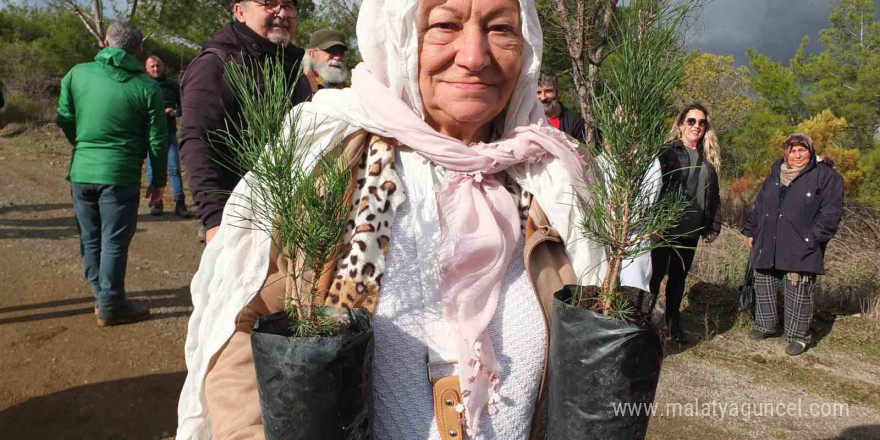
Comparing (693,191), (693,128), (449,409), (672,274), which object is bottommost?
(672,274)

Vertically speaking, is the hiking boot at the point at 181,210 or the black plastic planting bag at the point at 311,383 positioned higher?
the black plastic planting bag at the point at 311,383

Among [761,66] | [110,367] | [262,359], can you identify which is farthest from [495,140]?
[761,66]

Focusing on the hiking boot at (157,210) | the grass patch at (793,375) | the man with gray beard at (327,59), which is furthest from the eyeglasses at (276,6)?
the hiking boot at (157,210)

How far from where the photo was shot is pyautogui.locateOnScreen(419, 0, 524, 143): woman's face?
4.48 ft

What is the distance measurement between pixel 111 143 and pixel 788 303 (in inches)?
244

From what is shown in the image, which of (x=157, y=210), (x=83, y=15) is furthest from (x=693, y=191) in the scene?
(x=83, y=15)

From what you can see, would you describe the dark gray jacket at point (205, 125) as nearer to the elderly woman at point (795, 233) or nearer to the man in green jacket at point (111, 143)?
the man in green jacket at point (111, 143)

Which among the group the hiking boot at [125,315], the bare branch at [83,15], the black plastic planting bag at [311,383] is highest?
the bare branch at [83,15]

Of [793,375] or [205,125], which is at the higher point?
[205,125]

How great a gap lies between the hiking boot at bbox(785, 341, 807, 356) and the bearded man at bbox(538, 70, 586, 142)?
294cm

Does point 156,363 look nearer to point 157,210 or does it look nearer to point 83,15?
point 157,210

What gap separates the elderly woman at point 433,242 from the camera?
1331 mm

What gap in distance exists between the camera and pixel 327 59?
5.47 meters

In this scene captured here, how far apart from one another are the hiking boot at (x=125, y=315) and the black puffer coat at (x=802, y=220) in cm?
578
